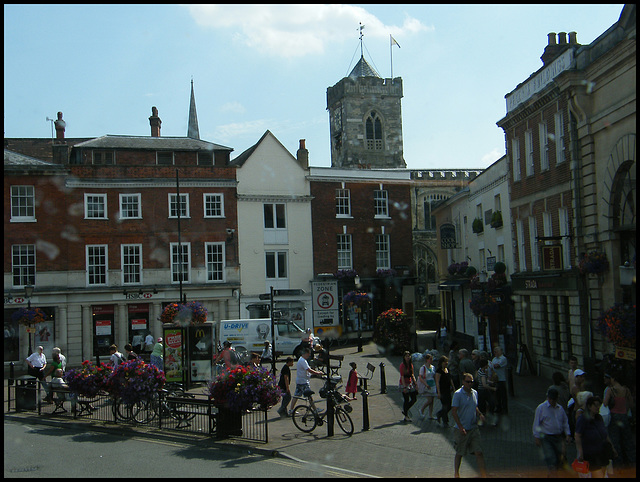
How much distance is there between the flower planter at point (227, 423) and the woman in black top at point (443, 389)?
181 inches

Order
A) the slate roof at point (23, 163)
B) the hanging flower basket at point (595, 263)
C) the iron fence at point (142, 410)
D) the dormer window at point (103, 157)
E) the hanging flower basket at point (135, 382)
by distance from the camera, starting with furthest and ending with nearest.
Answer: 1. the dormer window at point (103, 157)
2. the slate roof at point (23, 163)
3. the hanging flower basket at point (595, 263)
4. the hanging flower basket at point (135, 382)
5. the iron fence at point (142, 410)

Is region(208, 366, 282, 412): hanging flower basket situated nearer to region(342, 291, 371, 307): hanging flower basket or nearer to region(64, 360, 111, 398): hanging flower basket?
region(64, 360, 111, 398): hanging flower basket

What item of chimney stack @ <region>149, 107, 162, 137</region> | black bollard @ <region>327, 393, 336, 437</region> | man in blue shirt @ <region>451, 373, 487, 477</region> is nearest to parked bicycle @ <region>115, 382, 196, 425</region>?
black bollard @ <region>327, 393, 336, 437</region>

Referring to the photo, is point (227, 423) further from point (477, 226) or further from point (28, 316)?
point (477, 226)

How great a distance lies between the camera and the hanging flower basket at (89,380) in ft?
54.1

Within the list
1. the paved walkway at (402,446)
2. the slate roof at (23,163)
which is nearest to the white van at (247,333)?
the paved walkway at (402,446)

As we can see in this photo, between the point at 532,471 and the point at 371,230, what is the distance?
98.9 feet

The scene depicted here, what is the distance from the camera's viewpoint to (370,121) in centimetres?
6950

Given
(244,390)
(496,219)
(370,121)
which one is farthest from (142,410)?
(370,121)

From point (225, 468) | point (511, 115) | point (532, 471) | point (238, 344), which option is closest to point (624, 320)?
point (532, 471)

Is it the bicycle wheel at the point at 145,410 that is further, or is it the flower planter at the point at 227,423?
the bicycle wheel at the point at 145,410

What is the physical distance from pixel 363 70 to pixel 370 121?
21.2 ft

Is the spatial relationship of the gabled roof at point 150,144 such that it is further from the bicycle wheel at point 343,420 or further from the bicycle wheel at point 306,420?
the bicycle wheel at point 343,420

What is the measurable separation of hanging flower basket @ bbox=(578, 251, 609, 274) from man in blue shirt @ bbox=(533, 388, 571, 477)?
9.07 m
